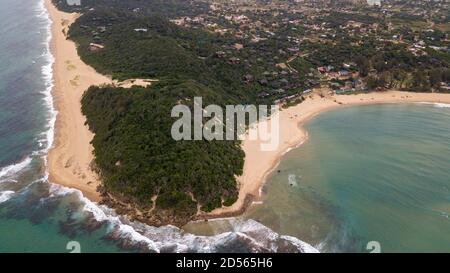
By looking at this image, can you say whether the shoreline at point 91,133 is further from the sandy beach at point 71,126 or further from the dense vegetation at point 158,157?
the dense vegetation at point 158,157

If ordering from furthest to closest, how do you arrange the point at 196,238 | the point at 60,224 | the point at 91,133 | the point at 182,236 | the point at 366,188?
the point at 91,133
the point at 366,188
the point at 60,224
the point at 182,236
the point at 196,238

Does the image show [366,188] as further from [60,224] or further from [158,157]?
[60,224]

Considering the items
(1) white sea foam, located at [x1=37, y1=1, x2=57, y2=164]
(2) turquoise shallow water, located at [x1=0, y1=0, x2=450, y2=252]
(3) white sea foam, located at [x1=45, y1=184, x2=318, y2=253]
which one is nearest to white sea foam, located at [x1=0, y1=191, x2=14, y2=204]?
(2) turquoise shallow water, located at [x1=0, y1=0, x2=450, y2=252]

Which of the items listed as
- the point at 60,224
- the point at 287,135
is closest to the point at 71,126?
the point at 60,224

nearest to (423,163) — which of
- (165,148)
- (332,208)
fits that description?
(332,208)

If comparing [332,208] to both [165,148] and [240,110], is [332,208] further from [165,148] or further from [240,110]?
[240,110]
